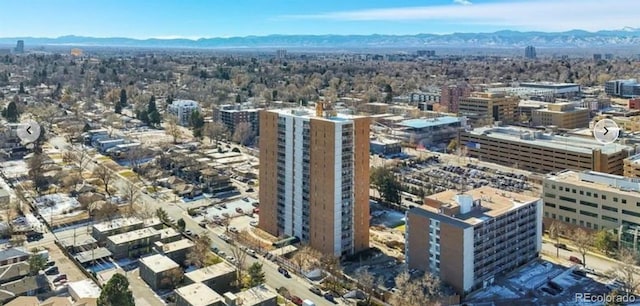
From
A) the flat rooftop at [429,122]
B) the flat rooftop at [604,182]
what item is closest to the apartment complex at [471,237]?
the flat rooftop at [604,182]

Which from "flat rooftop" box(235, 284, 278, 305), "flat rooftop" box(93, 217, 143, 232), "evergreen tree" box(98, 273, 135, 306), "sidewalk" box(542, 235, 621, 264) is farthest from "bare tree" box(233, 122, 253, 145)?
"evergreen tree" box(98, 273, 135, 306)

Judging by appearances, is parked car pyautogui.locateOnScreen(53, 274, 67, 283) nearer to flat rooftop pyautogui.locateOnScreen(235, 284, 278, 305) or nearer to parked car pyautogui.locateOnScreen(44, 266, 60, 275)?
parked car pyautogui.locateOnScreen(44, 266, 60, 275)

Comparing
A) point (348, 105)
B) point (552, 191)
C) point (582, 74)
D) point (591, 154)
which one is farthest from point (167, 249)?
point (582, 74)

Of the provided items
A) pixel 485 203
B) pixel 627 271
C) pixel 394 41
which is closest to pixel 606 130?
pixel 627 271

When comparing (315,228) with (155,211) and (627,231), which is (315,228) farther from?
(627,231)

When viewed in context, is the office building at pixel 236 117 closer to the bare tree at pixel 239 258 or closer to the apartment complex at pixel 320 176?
the apartment complex at pixel 320 176

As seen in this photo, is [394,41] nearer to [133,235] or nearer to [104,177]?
[104,177]
